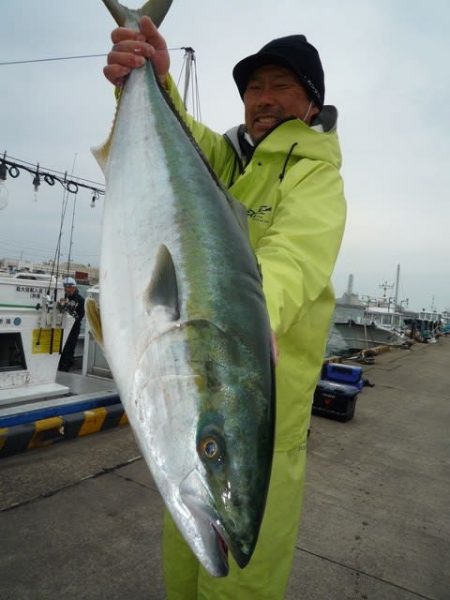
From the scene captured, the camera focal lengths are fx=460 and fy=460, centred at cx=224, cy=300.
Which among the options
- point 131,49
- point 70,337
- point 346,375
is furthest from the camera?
point 70,337

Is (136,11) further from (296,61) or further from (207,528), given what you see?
(207,528)

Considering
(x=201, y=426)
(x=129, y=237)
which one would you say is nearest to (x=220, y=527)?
(x=201, y=426)

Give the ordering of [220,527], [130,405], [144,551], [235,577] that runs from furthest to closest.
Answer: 1. [144,551]
2. [235,577]
3. [130,405]
4. [220,527]

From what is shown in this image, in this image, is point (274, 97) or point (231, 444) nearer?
point (231, 444)

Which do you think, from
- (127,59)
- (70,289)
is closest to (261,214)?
(127,59)

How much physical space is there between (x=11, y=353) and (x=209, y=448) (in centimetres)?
470

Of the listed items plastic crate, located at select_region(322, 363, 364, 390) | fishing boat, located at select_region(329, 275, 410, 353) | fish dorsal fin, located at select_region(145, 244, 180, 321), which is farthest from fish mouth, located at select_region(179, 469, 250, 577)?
fishing boat, located at select_region(329, 275, 410, 353)

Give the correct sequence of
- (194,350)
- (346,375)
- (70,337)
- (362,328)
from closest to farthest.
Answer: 1. (194,350)
2. (346,375)
3. (70,337)
4. (362,328)

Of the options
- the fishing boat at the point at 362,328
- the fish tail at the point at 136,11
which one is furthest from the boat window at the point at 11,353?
the fishing boat at the point at 362,328

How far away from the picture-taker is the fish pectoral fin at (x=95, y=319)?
1.28 m

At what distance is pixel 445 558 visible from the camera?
3.17 meters

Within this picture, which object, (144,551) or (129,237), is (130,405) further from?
(144,551)

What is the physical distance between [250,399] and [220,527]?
27 cm

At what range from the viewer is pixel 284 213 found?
142 centimetres
